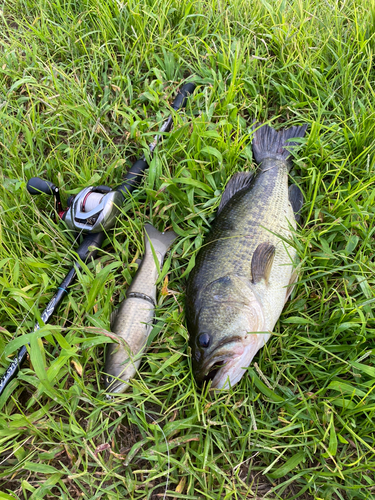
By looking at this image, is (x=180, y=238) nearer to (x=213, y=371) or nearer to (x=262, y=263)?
(x=262, y=263)

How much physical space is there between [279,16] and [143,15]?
146cm

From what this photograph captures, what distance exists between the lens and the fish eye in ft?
7.51

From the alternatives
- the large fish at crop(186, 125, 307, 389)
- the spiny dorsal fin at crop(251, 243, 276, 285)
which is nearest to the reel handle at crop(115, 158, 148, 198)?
the large fish at crop(186, 125, 307, 389)

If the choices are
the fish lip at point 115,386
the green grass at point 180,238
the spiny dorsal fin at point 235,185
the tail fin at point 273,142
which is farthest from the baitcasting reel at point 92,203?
the fish lip at point 115,386

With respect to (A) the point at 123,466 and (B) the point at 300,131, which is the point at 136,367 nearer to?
(A) the point at 123,466

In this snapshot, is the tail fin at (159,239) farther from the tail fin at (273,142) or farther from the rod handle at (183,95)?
the rod handle at (183,95)

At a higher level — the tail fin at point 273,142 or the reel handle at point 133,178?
the reel handle at point 133,178

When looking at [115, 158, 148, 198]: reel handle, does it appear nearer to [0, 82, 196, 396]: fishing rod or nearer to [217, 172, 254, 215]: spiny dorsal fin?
[0, 82, 196, 396]: fishing rod

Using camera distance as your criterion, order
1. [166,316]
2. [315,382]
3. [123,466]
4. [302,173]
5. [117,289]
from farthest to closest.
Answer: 1. [302,173]
2. [117,289]
3. [166,316]
4. [315,382]
5. [123,466]

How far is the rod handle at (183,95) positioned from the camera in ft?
10.9

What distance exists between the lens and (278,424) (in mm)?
2299

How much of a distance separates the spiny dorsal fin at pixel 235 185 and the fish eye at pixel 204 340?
1.09 meters

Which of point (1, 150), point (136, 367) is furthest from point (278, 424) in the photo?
point (1, 150)

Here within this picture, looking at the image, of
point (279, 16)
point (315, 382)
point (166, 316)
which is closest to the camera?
point (315, 382)
